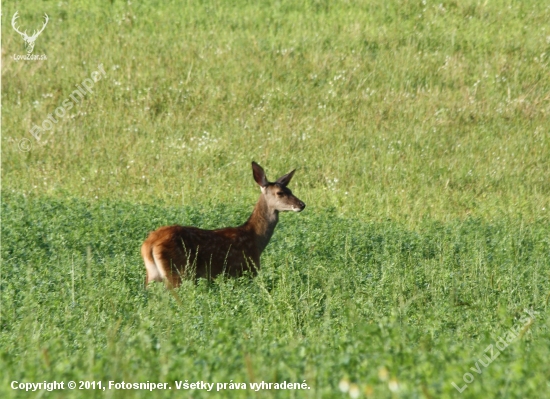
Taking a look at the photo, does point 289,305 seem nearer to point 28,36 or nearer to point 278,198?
point 278,198

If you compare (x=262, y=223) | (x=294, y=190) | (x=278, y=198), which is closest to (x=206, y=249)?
(x=262, y=223)

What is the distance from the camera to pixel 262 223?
1006 centimetres

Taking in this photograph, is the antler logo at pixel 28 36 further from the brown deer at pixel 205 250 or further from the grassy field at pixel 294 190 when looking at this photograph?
the brown deer at pixel 205 250

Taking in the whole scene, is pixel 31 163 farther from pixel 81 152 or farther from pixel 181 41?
pixel 181 41

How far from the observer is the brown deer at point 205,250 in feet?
28.6

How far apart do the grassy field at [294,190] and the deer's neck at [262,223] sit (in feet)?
1.21

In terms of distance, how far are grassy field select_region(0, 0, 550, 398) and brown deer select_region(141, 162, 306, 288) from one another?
0.28m

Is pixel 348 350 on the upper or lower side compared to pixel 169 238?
upper

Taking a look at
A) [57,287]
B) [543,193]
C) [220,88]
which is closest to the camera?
[57,287]

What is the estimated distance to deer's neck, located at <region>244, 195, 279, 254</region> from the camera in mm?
9922

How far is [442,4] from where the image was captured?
22672 millimetres

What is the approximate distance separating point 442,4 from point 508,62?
3024 mm

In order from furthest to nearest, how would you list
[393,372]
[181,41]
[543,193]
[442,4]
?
[442,4]
[181,41]
[543,193]
[393,372]

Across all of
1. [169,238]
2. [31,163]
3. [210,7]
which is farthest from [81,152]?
[169,238]
